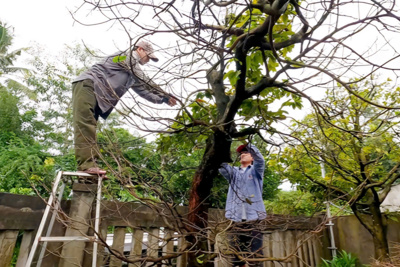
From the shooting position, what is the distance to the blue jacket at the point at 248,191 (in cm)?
270

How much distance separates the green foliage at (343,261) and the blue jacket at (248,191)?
2.00m

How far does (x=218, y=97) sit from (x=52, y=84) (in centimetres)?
1331

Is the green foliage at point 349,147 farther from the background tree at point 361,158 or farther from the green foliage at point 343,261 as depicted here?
the green foliage at point 343,261

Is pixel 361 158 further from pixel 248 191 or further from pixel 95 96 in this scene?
pixel 95 96

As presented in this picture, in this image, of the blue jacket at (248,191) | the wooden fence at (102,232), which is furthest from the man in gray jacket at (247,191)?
the wooden fence at (102,232)

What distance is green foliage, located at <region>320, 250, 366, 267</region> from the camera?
12.7ft

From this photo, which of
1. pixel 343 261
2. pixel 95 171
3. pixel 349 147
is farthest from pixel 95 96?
pixel 343 261

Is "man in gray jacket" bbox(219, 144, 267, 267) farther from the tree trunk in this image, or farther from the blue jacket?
the tree trunk

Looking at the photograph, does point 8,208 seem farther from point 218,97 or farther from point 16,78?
point 16,78

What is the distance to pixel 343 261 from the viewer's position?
3928 millimetres

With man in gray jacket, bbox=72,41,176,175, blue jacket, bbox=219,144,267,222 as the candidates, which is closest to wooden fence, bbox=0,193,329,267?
man in gray jacket, bbox=72,41,176,175

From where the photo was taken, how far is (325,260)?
13.3ft

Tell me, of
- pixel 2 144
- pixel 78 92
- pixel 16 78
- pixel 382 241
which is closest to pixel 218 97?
pixel 78 92

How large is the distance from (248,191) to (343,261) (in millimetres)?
2307
